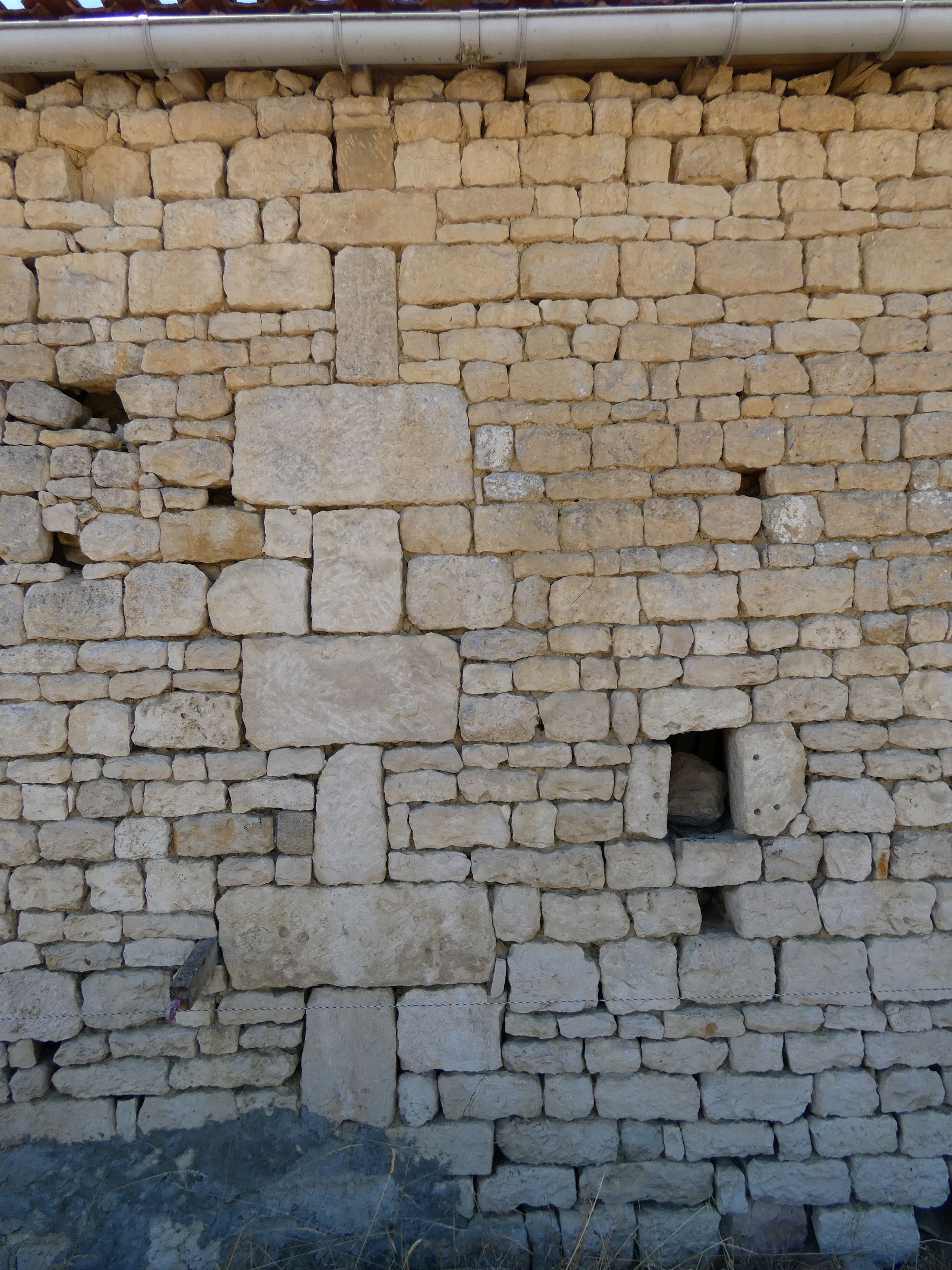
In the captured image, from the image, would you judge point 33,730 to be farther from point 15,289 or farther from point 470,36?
point 470,36

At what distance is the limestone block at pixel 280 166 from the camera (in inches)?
110

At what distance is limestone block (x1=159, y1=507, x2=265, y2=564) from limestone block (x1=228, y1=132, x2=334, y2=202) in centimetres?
130

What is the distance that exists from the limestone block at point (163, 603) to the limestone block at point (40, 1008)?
57.2 inches

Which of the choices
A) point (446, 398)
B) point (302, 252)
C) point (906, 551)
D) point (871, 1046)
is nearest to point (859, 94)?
point (906, 551)

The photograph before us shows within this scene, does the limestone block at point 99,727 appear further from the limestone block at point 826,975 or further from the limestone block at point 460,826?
the limestone block at point 826,975

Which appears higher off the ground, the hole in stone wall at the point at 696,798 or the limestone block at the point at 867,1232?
the hole in stone wall at the point at 696,798

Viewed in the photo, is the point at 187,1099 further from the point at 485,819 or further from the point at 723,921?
the point at 723,921

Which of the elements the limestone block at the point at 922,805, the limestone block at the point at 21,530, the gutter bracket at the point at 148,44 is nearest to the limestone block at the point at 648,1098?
the limestone block at the point at 922,805

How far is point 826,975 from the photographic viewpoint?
284 cm

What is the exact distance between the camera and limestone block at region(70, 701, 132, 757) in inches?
111

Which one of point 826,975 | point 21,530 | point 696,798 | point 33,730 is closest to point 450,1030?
point 696,798

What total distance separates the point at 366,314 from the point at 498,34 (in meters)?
1.03

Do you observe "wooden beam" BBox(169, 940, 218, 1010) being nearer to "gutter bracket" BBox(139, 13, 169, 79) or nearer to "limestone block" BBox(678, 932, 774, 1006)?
"limestone block" BBox(678, 932, 774, 1006)

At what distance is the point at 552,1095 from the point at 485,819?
1.14 metres
